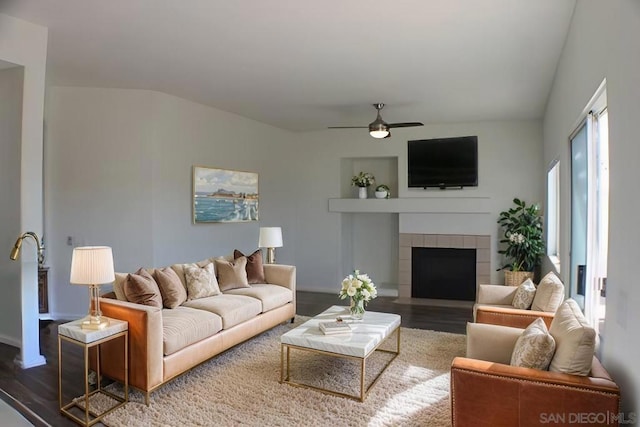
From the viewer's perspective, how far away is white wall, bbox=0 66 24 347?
3.67 meters

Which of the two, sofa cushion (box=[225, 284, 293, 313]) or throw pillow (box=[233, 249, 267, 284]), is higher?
throw pillow (box=[233, 249, 267, 284])

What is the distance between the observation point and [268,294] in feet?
15.3

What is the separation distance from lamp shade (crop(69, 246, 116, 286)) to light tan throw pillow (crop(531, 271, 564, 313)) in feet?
11.6

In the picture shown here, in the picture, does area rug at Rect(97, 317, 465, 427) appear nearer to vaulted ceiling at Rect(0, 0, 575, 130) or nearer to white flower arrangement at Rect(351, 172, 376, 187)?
vaulted ceiling at Rect(0, 0, 575, 130)

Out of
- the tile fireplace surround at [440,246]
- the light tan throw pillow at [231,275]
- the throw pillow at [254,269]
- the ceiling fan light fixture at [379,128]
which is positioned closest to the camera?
the light tan throw pillow at [231,275]

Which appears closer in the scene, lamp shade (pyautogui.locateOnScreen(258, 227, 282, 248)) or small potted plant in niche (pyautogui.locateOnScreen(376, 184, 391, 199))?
lamp shade (pyautogui.locateOnScreen(258, 227, 282, 248))

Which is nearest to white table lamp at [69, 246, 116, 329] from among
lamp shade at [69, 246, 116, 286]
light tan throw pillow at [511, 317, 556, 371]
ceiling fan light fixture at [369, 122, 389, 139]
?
lamp shade at [69, 246, 116, 286]

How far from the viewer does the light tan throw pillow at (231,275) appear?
4.74 m

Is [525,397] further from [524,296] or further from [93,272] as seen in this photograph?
[93,272]

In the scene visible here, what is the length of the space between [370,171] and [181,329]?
5244 millimetres

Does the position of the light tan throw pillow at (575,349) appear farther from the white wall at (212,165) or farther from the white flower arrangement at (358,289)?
the white wall at (212,165)

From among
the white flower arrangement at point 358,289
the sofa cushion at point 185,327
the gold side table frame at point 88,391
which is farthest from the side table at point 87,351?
the white flower arrangement at point 358,289

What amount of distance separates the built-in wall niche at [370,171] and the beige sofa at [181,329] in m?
3.50

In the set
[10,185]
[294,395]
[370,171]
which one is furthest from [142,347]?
[370,171]
